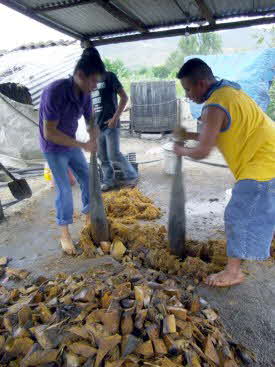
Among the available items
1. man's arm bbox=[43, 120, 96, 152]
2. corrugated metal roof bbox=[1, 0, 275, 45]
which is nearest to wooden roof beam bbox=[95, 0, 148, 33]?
corrugated metal roof bbox=[1, 0, 275, 45]

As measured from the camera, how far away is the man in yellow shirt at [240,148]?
215cm

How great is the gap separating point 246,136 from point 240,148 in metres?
0.10

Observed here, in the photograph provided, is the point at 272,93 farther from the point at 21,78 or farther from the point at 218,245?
the point at 218,245

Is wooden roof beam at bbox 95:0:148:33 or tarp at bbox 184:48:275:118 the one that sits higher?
wooden roof beam at bbox 95:0:148:33

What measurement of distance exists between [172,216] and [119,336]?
1.42 meters

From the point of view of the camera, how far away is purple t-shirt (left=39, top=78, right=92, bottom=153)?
2.77 metres

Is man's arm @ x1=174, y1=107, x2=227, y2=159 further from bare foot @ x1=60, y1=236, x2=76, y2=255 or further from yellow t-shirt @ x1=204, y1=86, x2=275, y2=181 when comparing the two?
bare foot @ x1=60, y1=236, x2=76, y2=255

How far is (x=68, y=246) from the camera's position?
3369 mm

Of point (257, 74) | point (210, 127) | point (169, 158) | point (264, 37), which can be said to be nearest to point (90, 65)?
point (210, 127)

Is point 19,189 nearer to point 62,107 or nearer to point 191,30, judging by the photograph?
point 62,107

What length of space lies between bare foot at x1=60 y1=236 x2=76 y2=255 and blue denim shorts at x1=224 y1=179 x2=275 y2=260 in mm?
1677

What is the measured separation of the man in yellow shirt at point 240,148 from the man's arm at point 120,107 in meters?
2.58

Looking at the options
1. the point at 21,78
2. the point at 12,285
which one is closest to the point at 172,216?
the point at 12,285

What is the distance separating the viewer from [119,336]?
1.71 m
